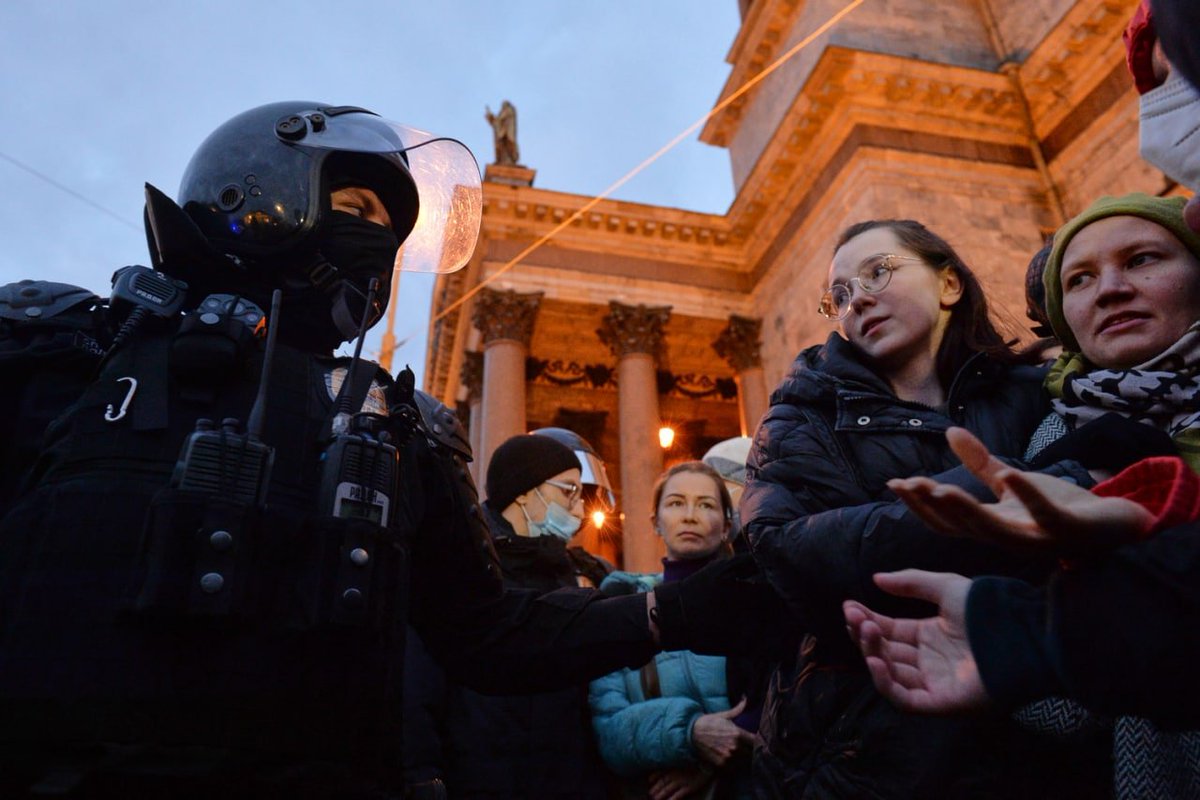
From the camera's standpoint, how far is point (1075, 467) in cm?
142

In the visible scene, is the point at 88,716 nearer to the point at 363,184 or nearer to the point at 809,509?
the point at 809,509

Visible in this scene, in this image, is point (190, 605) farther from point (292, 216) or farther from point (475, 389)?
point (475, 389)

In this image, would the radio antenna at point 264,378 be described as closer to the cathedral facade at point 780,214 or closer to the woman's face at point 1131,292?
the woman's face at point 1131,292

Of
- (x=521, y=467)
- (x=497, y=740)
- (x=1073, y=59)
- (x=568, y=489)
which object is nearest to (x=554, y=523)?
(x=568, y=489)

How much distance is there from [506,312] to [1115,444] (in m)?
14.4

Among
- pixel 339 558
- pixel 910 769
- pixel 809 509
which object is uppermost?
pixel 809 509

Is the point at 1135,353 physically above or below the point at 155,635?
above

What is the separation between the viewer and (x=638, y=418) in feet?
49.0

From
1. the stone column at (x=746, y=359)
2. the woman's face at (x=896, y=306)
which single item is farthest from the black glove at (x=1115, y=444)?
the stone column at (x=746, y=359)

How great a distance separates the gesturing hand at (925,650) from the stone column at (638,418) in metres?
11.7

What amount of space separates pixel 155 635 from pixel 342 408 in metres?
0.69

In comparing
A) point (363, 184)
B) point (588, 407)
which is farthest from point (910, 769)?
point (588, 407)

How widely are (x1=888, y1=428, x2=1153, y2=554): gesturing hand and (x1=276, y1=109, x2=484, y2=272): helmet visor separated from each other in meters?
2.05

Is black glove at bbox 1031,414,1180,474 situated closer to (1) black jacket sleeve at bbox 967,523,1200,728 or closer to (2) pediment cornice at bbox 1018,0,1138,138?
(1) black jacket sleeve at bbox 967,523,1200,728
